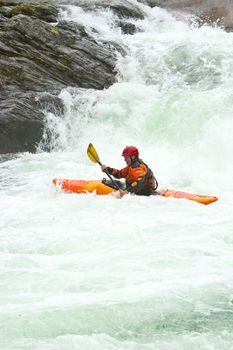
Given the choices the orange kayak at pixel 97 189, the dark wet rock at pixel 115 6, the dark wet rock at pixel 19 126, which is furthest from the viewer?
the dark wet rock at pixel 115 6

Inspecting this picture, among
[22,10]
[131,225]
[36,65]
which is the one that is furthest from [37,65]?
[131,225]

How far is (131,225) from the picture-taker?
6520mm

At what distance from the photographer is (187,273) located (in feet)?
16.6

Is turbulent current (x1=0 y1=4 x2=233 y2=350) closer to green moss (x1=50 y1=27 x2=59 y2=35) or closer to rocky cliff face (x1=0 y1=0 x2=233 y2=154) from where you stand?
rocky cliff face (x1=0 y1=0 x2=233 y2=154)

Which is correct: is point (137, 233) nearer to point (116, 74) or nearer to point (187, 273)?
point (187, 273)

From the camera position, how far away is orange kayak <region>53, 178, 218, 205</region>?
7.55 metres

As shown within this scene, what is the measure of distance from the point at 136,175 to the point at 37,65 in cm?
570

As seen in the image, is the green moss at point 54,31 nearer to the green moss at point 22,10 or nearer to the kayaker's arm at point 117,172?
the green moss at point 22,10

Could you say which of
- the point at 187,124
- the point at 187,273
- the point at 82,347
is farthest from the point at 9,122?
the point at 82,347

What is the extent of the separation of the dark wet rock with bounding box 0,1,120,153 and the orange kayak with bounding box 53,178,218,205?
2.48 meters

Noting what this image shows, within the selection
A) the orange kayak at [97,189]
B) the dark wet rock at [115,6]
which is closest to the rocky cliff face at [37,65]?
the dark wet rock at [115,6]

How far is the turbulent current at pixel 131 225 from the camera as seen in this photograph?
422 centimetres

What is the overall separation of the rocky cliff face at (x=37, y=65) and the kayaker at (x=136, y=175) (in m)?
3.36

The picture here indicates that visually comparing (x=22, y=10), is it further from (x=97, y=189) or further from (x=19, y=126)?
(x=97, y=189)
